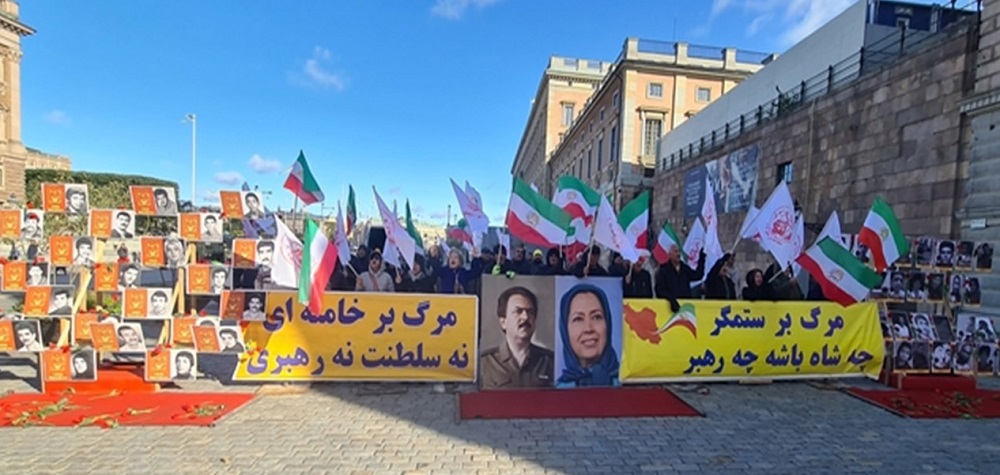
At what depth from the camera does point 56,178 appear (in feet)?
117

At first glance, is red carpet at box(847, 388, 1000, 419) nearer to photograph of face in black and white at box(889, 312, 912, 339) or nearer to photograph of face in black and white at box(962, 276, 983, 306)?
photograph of face in black and white at box(889, 312, 912, 339)

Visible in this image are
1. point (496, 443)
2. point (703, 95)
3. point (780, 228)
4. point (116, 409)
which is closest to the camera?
point (496, 443)

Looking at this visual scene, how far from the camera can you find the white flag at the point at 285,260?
18.9ft

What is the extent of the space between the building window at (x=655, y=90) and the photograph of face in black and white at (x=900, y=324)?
3120 cm

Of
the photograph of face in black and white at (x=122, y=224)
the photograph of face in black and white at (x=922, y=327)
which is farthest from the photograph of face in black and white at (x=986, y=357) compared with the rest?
the photograph of face in black and white at (x=122, y=224)

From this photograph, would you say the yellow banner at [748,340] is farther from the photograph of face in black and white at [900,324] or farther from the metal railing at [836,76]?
the metal railing at [836,76]

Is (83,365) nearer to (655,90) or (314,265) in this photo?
(314,265)

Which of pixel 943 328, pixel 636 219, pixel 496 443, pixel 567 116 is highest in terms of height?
pixel 567 116

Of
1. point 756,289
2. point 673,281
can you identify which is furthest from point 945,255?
point 673,281

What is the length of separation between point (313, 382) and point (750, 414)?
216 inches

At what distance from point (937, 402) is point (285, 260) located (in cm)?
855

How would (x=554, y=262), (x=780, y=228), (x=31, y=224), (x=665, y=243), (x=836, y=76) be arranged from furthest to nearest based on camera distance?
(x=836, y=76)
(x=554, y=262)
(x=665, y=243)
(x=780, y=228)
(x=31, y=224)

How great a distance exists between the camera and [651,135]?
3528 centimetres

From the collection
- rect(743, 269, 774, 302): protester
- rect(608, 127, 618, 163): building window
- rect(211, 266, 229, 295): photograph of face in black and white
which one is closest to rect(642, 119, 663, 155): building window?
rect(608, 127, 618, 163): building window
